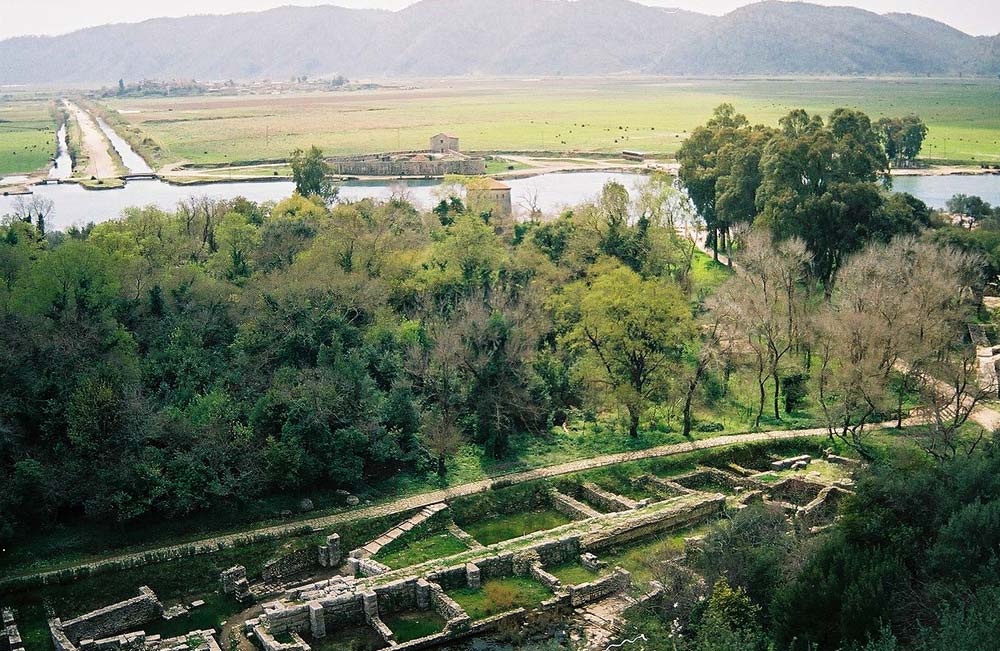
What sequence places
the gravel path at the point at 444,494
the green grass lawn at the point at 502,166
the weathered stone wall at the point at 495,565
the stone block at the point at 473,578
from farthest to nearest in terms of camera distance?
the green grass lawn at the point at 502,166, the gravel path at the point at 444,494, the weathered stone wall at the point at 495,565, the stone block at the point at 473,578

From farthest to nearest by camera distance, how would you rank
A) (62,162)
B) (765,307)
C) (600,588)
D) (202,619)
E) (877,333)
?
(62,162)
(765,307)
(877,333)
(600,588)
(202,619)

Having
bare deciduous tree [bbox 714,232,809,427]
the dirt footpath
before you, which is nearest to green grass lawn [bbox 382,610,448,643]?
bare deciduous tree [bbox 714,232,809,427]

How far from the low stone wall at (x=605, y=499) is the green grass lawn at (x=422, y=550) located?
214 inches

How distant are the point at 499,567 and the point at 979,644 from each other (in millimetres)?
13575

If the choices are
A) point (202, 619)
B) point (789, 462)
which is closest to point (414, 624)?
point (202, 619)

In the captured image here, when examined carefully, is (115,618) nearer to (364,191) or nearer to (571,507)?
(571,507)

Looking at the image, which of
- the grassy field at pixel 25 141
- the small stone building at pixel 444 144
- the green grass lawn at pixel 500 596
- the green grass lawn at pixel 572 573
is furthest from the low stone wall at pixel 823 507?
the grassy field at pixel 25 141

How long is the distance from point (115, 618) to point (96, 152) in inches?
4256

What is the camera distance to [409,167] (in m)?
106

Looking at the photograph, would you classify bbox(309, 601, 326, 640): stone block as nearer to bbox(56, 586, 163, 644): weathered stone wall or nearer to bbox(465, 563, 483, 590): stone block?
bbox(465, 563, 483, 590): stone block

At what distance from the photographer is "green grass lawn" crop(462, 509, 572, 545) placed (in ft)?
109

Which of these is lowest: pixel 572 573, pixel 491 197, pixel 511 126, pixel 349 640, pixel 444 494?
pixel 349 640

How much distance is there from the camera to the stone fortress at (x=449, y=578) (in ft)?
88.9

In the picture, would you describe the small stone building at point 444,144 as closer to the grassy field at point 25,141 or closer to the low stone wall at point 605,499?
the grassy field at point 25,141
